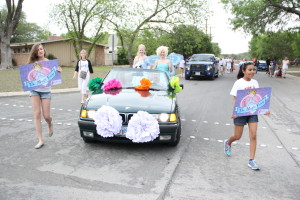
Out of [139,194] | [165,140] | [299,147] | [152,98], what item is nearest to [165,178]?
[139,194]

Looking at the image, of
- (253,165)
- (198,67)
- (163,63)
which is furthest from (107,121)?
(198,67)

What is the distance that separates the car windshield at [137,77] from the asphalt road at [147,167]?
44.9 inches

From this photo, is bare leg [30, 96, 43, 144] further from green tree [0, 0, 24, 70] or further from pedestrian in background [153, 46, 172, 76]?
green tree [0, 0, 24, 70]

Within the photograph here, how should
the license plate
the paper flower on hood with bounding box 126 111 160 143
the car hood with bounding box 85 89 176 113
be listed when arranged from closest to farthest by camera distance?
the paper flower on hood with bounding box 126 111 160 143 → the license plate → the car hood with bounding box 85 89 176 113

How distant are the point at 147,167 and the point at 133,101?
1285 mm

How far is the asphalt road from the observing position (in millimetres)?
3348

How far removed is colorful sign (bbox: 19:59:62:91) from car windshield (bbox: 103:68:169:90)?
4.44 ft

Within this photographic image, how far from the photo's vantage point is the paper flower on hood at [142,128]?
4.41 meters

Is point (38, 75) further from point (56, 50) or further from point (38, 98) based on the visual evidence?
point (56, 50)

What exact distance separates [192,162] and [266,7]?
23.9m

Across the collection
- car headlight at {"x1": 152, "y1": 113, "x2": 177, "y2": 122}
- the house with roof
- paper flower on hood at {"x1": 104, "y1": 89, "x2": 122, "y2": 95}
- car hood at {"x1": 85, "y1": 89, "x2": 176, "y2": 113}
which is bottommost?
car headlight at {"x1": 152, "y1": 113, "x2": 177, "y2": 122}

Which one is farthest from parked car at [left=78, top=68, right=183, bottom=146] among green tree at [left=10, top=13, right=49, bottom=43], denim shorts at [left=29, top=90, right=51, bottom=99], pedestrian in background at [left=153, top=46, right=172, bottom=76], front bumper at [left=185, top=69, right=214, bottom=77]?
green tree at [left=10, top=13, right=49, bottom=43]

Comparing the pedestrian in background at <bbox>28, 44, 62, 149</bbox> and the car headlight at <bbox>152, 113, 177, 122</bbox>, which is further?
the pedestrian in background at <bbox>28, 44, 62, 149</bbox>

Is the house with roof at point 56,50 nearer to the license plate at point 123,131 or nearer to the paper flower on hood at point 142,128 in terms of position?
the license plate at point 123,131
